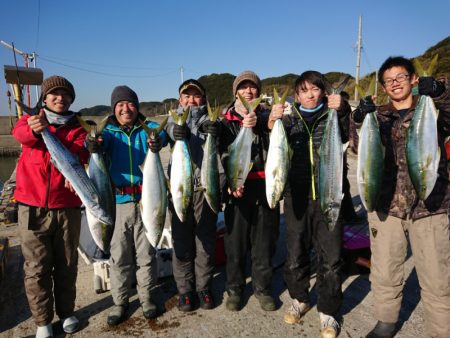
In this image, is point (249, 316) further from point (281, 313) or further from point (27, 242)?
point (27, 242)

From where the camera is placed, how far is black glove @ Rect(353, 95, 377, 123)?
2.97 meters

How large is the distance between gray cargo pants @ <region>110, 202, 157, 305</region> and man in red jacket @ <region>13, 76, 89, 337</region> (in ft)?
1.64

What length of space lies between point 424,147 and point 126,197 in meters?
3.21

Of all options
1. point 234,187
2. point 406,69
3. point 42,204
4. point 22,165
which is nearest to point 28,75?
point 22,165

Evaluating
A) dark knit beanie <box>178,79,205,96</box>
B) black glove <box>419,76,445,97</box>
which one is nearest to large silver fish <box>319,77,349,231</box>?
black glove <box>419,76,445,97</box>

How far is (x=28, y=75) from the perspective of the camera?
6062mm

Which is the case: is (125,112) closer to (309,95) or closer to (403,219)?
(309,95)

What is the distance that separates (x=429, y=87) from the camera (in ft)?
8.75

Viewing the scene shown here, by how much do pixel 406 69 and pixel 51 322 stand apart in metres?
4.82

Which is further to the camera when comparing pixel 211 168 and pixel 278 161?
pixel 211 168

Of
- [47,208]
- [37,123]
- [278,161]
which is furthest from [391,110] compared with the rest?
[47,208]

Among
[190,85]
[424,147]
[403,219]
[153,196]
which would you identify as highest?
[190,85]

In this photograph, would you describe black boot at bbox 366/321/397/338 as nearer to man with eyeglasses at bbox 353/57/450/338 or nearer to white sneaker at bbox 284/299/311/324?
man with eyeglasses at bbox 353/57/450/338

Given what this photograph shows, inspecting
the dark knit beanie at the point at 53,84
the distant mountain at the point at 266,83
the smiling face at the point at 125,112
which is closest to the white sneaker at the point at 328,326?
the smiling face at the point at 125,112
